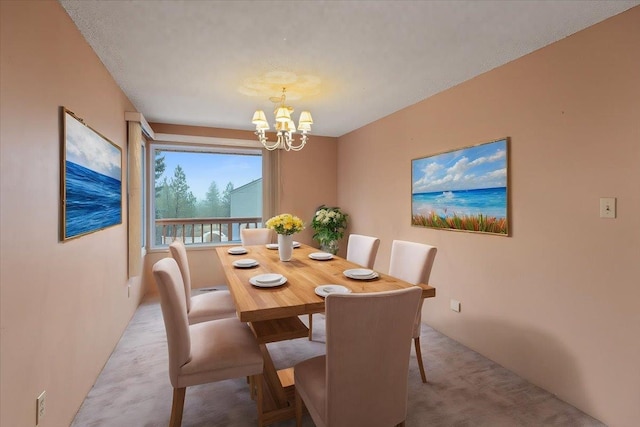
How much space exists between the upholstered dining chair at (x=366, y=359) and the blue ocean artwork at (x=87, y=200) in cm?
159

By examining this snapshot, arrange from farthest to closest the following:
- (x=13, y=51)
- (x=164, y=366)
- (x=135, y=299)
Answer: (x=135, y=299), (x=164, y=366), (x=13, y=51)

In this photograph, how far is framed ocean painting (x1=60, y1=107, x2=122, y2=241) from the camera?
1708 mm

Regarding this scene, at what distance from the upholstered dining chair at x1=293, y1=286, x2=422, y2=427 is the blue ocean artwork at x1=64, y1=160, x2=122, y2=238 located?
1592 mm

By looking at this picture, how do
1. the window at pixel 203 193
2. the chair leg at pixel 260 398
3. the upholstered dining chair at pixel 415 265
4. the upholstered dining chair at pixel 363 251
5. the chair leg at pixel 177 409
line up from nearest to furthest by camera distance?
the chair leg at pixel 177 409
the chair leg at pixel 260 398
the upholstered dining chair at pixel 415 265
the upholstered dining chair at pixel 363 251
the window at pixel 203 193

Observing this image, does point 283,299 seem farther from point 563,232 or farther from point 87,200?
point 563,232

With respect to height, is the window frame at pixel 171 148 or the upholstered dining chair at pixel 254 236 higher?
the window frame at pixel 171 148

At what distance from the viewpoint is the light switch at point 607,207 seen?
181 centimetres

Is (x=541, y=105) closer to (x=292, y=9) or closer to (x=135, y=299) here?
(x=292, y=9)

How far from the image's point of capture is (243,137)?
4590mm

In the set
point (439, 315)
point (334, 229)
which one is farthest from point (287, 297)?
point (334, 229)

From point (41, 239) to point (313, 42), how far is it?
193 cm

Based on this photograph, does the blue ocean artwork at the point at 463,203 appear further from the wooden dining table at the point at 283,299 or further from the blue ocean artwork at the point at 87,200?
the blue ocean artwork at the point at 87,200

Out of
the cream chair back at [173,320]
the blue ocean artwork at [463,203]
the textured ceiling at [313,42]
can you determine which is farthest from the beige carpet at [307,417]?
the textured ceiling at [313,42]

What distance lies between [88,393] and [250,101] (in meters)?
2.83
